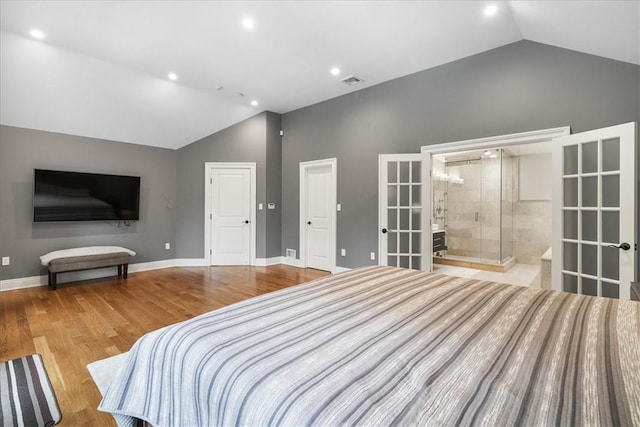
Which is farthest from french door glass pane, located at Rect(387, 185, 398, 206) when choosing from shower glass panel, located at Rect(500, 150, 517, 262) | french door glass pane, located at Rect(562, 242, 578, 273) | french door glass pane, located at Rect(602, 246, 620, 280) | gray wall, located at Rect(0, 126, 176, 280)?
gray wall, located at Rect(0, 126, 176, 280)

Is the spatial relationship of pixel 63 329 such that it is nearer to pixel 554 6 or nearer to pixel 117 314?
pixel 117 314

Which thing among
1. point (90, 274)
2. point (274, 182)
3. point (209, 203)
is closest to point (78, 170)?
point (90, 274)

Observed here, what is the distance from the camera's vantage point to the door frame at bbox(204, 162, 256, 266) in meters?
5.68

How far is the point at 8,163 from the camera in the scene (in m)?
4.02

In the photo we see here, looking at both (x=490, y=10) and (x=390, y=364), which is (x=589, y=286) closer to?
(x=490, y=10)

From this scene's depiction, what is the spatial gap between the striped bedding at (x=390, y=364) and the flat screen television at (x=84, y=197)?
14.5 feet

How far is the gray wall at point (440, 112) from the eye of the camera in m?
2.95

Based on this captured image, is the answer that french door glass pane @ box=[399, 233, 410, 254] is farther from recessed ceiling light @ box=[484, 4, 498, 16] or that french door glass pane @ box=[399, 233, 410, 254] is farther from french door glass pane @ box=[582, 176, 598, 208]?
recessed ceiling light @ box=[484, 4, 498, 16]

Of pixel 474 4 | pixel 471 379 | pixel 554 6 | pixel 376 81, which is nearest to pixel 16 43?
pixel 376 81

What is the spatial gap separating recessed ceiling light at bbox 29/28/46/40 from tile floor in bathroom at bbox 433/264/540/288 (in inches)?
244

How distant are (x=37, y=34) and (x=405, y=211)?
15.6 feet

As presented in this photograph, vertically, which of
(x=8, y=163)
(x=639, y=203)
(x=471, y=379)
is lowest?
(x=471, y=379)

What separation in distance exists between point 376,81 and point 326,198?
2.11 m

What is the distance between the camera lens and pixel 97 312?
3.23 metres
